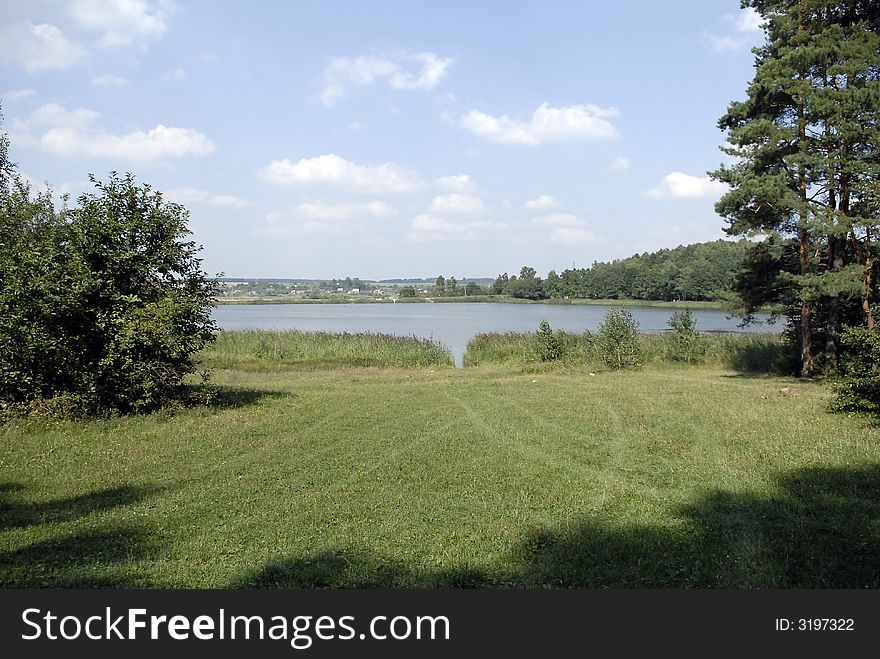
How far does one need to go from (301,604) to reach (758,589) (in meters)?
3.38

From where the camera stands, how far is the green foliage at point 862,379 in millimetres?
11602

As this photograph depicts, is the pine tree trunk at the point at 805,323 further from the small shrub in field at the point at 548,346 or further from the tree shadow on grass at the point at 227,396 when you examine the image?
the tree shadow on grass at the point at 227,396

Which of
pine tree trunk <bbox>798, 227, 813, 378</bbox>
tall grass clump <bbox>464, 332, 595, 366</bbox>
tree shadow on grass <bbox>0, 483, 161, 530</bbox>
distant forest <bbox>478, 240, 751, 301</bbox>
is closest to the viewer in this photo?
tree shadow on grass <bbox>0, 483, 161, 530</bbox>

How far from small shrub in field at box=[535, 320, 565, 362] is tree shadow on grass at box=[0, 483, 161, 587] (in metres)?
20.3

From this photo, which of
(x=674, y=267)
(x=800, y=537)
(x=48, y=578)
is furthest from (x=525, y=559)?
(x=674, y=267)

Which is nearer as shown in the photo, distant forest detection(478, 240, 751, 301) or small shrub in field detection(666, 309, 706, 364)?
small shrub in field detection(666, 309, 706, 364)

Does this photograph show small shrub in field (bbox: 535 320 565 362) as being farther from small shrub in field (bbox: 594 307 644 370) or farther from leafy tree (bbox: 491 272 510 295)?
leafy tree (bbox: 491 272 510 295)

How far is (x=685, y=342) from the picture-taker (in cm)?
2592

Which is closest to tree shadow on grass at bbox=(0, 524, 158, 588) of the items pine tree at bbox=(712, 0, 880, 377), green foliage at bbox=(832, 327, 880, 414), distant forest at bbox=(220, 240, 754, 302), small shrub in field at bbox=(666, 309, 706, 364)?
green foliage at bbox=(832, 327, 880, 414)

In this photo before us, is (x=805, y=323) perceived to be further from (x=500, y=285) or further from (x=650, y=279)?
(x=500, y=285)

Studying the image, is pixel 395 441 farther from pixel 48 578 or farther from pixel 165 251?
pixel 165 251

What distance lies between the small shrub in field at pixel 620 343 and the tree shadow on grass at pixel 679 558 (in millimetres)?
17909

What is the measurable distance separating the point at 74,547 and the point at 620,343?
21.8 m

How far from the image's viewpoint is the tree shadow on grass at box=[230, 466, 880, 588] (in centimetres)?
465
